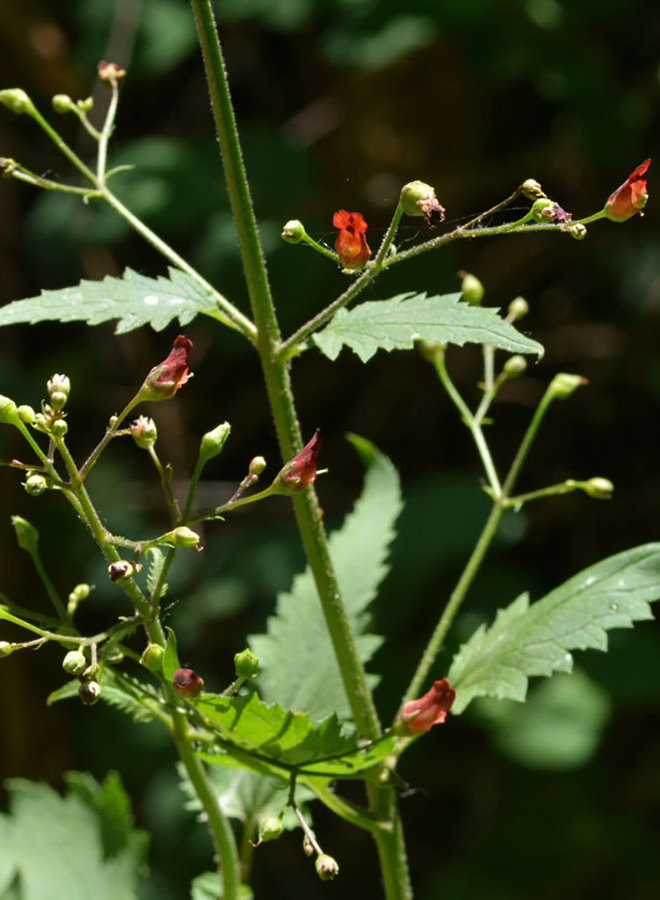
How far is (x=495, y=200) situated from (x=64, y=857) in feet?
11.4

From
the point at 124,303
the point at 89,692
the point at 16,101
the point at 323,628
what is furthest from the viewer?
the point at 323,628

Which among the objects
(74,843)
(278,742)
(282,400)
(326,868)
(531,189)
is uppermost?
(531,189)

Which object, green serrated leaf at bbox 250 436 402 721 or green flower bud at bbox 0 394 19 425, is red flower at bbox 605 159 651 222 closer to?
green serrated leaf at bbox 250 436 402 721

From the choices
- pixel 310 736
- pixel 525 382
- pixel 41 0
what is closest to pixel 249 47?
pixel 41 0

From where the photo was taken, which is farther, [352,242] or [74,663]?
[352,242]

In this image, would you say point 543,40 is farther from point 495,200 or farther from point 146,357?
point 146,357

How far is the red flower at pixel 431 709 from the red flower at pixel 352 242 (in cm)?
51

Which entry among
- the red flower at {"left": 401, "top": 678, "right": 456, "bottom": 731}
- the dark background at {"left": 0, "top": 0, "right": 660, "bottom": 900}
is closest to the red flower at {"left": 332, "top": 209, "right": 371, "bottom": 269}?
the red flower at {"left": 401, "top": 678, "right": 456, "bottom": 731}

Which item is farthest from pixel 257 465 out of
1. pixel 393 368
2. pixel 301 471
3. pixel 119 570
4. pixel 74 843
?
pixel 393 368

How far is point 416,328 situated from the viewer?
4.17 feet

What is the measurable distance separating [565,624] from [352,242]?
1.86 ft

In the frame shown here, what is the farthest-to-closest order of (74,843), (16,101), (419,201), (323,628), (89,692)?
(74,843), (323,628), (16,101), (419,201), (89,692)

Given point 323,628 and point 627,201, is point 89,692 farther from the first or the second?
point 627,201

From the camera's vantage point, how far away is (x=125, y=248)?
4715 millimetres
